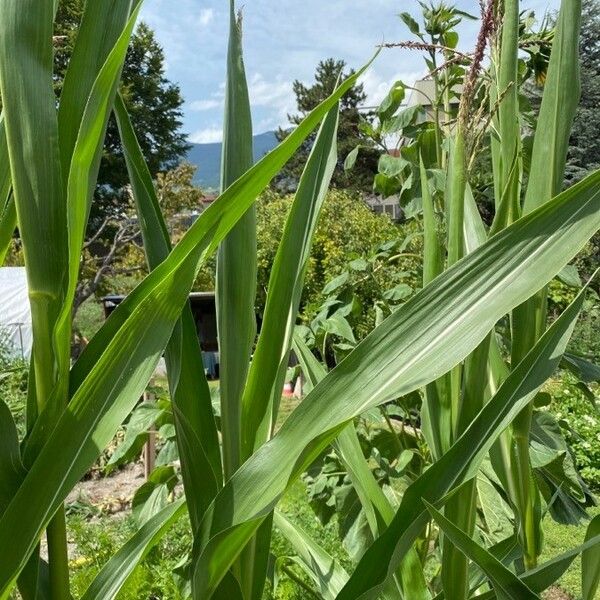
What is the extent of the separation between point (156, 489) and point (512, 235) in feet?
3.82

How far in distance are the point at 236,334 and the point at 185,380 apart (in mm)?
61

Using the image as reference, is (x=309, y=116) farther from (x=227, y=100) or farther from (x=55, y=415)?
(x=55, y=415)

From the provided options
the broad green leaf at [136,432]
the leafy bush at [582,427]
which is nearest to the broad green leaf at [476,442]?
the broad green leaf at [136,432]

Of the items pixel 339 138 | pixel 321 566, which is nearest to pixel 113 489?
pixel 321 566

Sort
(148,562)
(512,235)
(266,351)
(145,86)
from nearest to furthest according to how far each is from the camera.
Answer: (512,235) < (266,351) < (148,562) < (145,86)

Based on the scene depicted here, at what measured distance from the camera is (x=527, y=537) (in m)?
0.71

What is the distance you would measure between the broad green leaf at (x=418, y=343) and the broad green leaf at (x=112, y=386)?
0.34 ft

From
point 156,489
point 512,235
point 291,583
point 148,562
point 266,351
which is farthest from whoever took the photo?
point 148,562

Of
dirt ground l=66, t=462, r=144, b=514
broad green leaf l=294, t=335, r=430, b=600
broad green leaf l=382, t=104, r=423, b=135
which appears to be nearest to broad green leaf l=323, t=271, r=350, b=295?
broad green leaf l=382, t=104, r=423, b=135

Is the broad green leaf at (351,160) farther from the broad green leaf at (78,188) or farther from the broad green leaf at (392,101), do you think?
the broad green leaf at (78,188)

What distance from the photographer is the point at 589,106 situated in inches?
575

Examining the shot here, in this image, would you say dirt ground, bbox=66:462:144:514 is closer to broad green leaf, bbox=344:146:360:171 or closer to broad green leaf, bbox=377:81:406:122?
broad green leaf, bbox=344:146:360:171

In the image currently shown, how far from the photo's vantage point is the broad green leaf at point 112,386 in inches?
19.4

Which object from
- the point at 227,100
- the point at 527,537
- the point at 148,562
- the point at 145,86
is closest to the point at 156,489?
the point at 148,562
